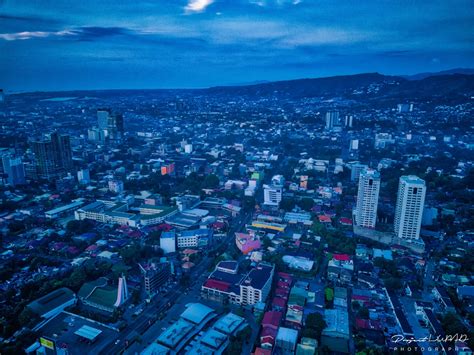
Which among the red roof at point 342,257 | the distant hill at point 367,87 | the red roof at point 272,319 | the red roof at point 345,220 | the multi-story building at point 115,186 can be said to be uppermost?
the distant hill at point 367,87

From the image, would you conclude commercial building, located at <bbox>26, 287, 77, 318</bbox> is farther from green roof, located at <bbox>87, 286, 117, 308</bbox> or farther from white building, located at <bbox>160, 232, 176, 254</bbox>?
white building, located at <bbox>160, 232, 176, 254</bbox>

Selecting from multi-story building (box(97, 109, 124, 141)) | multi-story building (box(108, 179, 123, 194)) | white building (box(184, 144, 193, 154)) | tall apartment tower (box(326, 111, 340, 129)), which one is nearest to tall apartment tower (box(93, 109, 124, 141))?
multi-story building (box(97, 109, 124, 141))

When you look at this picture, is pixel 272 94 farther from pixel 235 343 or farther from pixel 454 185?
pixel 235 343

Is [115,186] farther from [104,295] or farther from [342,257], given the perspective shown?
[342,257]

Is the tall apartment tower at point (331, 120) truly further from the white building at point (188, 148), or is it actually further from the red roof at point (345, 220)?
the red roof at point (345, 220)

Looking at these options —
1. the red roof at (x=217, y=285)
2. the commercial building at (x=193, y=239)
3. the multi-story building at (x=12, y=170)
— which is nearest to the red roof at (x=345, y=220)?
the commercial building at (x=193, y=239)

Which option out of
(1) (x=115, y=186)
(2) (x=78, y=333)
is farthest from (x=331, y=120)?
(2) (x=78, y=333)
